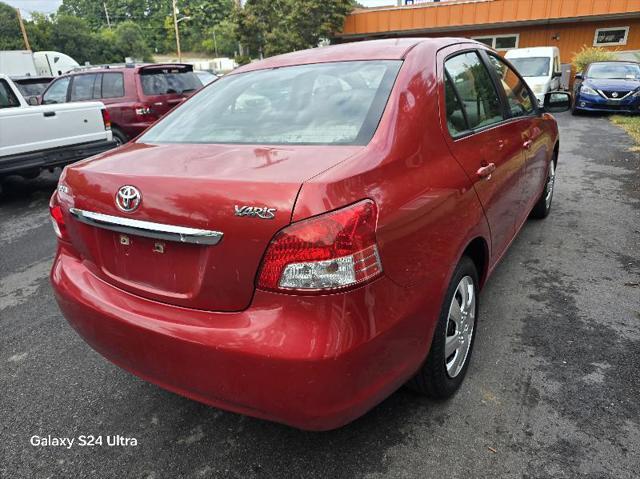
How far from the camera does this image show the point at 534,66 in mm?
13750

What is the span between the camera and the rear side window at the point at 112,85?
8.59 metres

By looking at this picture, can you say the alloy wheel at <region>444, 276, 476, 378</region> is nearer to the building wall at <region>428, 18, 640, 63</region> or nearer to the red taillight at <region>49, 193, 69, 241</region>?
the red taillight at <region>49, 193, 69, 241</region>

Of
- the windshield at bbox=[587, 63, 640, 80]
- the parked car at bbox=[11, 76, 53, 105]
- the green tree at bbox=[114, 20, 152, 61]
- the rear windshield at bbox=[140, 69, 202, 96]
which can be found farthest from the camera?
the green tree at bbox=[114, 20, 152, 61]

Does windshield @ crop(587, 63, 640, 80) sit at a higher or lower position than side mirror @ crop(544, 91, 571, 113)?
lower

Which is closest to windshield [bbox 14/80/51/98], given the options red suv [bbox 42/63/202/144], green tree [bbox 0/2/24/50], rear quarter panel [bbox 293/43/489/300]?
red suv [bbox 42/63/202/144]

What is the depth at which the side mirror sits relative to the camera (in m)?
4.02

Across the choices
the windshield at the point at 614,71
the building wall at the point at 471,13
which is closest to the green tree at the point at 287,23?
the building wall at the point at 471,13

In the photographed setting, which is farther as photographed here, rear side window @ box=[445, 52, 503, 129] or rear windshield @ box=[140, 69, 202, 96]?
rear windshield @ box=[140, 69, 202, 96]

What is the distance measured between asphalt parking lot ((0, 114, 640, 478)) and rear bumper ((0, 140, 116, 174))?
307 cm

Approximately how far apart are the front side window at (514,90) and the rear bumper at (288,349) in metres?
2.00

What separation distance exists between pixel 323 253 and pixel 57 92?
32.9 ft

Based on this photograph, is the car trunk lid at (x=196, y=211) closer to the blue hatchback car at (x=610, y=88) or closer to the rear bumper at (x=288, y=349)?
the rear bumper at (x=288, y=349)

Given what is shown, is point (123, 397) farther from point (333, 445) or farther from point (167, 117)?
point (167, 117)

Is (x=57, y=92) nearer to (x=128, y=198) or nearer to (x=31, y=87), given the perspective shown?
(x=31, y=87)
